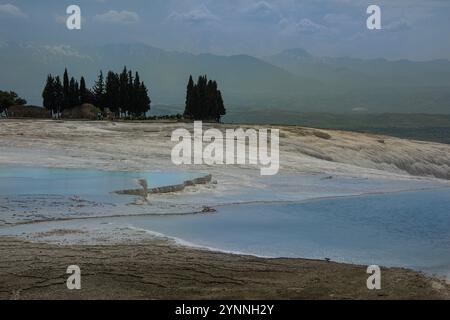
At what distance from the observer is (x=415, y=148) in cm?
5188

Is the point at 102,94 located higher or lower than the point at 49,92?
lower

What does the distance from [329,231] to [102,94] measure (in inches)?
2250

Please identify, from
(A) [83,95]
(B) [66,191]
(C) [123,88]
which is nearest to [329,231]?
(B) [66,191]

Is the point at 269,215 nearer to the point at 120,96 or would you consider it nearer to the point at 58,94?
the point at 120,96

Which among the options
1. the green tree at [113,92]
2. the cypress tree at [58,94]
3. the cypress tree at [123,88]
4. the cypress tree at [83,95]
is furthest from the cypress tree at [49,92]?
the cypress tree at [123,88]

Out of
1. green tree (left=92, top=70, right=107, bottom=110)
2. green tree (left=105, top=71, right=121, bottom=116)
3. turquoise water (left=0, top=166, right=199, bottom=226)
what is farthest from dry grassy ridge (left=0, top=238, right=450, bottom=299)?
green tree (left=92, top=70, right=107, bottom=110)

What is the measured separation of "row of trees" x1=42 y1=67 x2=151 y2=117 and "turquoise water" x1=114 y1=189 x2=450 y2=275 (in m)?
49.9

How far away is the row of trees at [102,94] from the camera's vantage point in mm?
70125

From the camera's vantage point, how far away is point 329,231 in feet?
55.5

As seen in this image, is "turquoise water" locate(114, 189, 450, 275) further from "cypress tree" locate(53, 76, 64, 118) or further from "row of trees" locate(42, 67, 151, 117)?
"cypress tree" locate(53, 76, 64, 118)

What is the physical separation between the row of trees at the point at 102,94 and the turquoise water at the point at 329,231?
4987 cm

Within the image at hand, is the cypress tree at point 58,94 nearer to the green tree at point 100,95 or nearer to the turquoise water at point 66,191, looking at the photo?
the green tree at point 100,95
